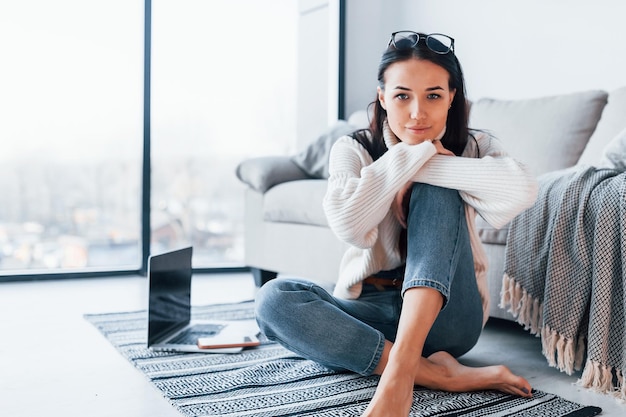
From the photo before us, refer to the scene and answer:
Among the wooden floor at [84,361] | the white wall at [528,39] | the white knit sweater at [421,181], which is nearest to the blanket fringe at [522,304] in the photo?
the wooden floor at [84,361]

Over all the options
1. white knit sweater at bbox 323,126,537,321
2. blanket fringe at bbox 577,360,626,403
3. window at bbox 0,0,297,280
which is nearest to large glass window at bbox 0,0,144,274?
window at bbox 0,0,297,280

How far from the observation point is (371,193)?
1.42 metres

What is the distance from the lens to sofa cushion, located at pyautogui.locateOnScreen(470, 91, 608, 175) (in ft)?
8.09

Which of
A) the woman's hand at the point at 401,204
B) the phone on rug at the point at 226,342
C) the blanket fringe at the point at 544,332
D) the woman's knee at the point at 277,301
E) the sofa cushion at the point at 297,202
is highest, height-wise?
the woman's hand at the point at 401,204

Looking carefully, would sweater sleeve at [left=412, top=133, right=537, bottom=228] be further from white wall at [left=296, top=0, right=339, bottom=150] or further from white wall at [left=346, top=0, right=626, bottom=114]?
white wall at [left=296, top=0, right=339, bottom=150]

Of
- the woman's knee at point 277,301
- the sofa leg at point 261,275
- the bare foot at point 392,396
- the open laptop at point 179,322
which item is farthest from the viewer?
the sofa leg at point 261,275

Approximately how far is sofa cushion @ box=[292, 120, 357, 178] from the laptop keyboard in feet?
3.27

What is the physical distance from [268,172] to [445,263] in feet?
5.34

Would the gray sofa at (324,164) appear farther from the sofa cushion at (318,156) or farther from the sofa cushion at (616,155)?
the sofa cushion at (616,155)

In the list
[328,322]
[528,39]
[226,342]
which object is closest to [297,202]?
[226,342]

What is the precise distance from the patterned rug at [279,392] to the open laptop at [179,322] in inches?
1.5

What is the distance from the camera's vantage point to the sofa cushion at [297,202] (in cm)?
260

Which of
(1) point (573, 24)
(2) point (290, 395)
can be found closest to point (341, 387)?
(2) point (290, 395)

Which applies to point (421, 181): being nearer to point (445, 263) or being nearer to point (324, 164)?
point (445, 263)
